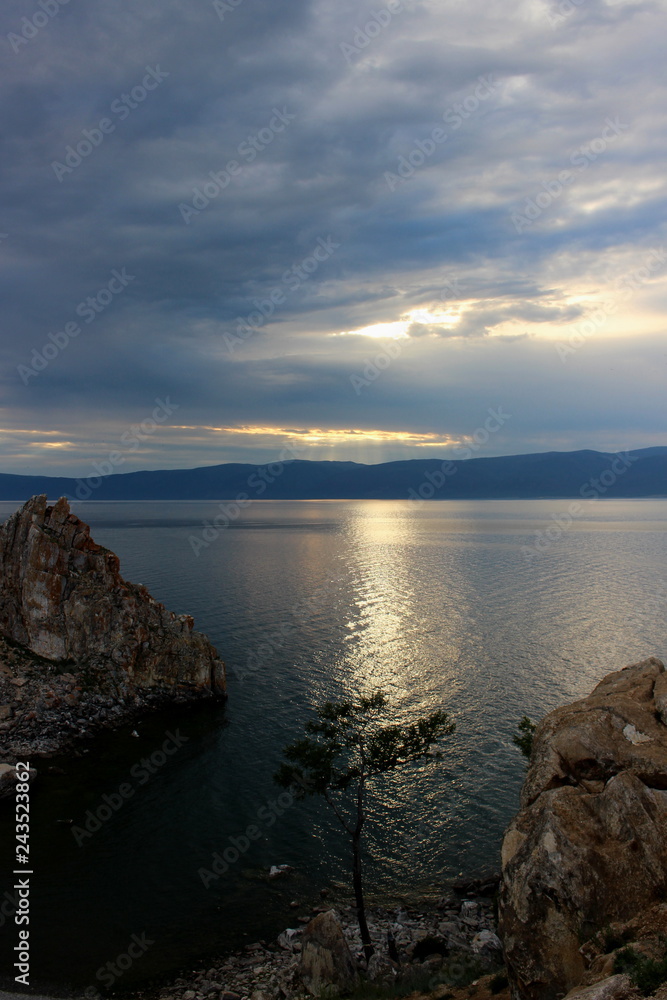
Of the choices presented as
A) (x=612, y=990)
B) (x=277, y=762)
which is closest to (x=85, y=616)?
(x=277, y=762)

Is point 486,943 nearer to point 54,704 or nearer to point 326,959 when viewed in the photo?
point 326,959

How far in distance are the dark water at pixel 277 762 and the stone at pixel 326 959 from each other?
5741mm

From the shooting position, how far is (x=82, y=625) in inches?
2259

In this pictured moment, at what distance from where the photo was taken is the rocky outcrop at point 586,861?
14336 mm

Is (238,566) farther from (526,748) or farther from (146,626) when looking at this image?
(526,748)

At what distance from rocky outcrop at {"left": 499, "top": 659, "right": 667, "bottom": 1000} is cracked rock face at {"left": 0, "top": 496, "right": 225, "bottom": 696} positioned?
48017mm

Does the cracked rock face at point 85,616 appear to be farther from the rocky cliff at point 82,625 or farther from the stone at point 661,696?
the stone at point 661,696

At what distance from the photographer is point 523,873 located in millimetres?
15336

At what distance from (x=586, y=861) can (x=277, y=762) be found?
3552 centimetres

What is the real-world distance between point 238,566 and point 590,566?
290 feet

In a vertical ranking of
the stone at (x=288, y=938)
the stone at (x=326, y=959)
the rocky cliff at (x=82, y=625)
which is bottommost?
the stone at (x=288, y=938)

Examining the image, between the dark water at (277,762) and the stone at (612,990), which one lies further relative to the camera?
the dark water at (277,762)

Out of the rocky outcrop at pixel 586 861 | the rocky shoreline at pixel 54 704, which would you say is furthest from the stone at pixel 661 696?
the rocky shoreline at pixel 54 704

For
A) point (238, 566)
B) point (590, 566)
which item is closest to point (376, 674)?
point (238, 566)
